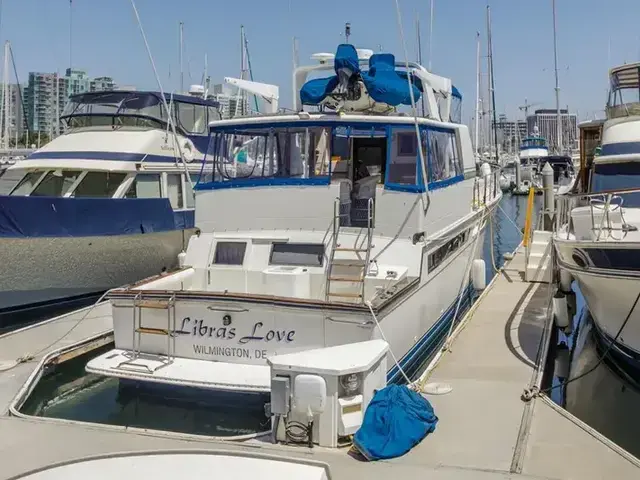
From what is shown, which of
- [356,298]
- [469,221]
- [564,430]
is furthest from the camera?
[469,221]

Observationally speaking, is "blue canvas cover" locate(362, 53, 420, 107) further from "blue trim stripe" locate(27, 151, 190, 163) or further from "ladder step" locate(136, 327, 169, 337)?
"blue trim stripe" locate(27, 151, 190, 163)

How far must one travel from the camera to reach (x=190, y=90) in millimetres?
18953

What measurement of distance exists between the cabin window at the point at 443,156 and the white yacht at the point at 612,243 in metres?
1.95

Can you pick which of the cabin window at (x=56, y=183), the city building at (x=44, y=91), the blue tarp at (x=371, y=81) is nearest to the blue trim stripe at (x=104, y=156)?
the cabin window at (x=56, y=183)

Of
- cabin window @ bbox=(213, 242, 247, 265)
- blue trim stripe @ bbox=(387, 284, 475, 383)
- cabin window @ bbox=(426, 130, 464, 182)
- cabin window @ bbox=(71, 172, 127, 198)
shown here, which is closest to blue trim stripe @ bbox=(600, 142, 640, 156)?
cabin window @ bbox=(426, 130, 464, 182)

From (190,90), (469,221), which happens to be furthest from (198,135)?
(469,221)

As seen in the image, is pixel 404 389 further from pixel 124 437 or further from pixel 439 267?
pixel 439 267

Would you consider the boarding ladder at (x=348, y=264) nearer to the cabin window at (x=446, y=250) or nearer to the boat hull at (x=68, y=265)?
the cabin window at (x=446, y=250)

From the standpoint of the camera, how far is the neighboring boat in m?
12.3

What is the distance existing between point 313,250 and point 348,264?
560mm

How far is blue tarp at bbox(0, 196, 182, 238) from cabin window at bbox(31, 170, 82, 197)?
1620mm

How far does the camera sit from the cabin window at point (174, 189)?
49.0 ft

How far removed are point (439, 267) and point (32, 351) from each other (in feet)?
18.9

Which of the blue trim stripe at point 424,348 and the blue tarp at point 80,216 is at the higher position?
the blue tarp at point 80,216
